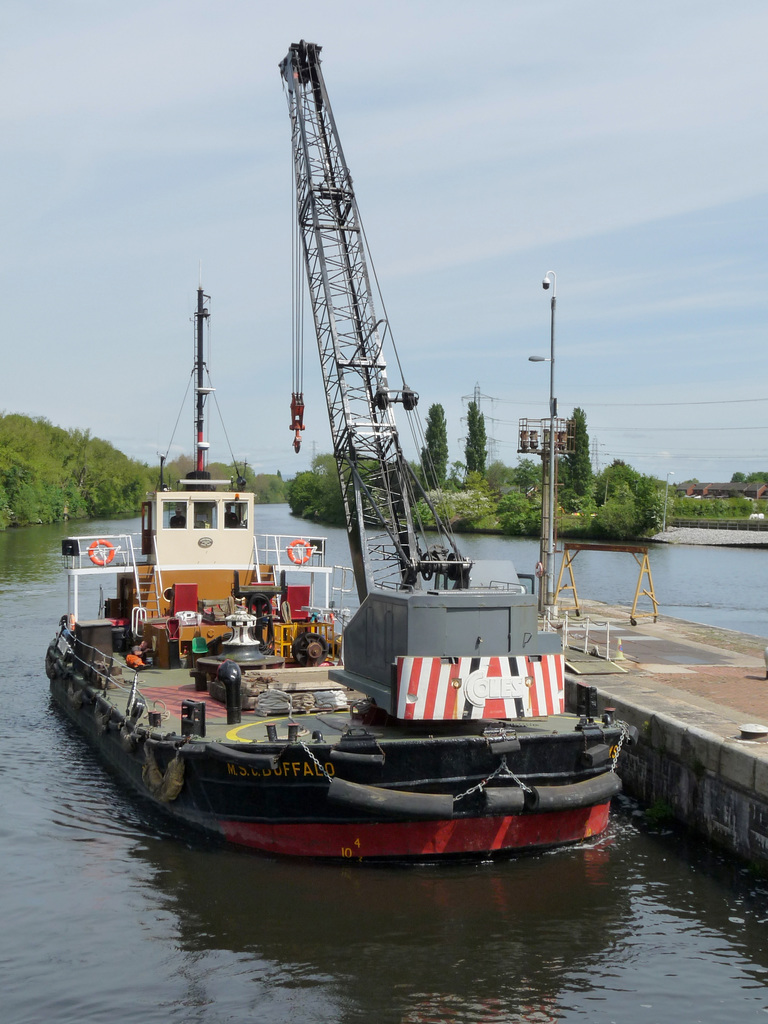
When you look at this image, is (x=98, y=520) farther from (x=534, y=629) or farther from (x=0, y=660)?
(x=534, y=629)

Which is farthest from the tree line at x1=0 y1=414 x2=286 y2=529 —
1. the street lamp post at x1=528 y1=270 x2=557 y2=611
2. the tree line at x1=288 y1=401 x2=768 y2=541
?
the street lamp post at x1=528 y1=270 x2=557 y2=611

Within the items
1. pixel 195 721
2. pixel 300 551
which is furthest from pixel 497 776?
pixel 300 551

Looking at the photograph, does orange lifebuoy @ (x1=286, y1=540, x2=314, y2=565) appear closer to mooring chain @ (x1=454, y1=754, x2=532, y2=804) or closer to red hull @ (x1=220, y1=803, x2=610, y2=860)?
red hull @ (x1=220, y1=803, x2=610, y2=860)

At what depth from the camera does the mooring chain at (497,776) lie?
11.3m

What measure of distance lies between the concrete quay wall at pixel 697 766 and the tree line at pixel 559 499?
62.4 meters

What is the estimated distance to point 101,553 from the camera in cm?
2042

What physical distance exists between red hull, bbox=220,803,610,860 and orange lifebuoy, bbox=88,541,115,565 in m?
9.48

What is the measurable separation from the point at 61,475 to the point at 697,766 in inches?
3832

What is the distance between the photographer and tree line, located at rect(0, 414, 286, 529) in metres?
87.1

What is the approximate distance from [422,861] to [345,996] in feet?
8.83

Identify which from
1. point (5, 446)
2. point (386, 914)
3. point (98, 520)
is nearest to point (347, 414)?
point (386, 914)

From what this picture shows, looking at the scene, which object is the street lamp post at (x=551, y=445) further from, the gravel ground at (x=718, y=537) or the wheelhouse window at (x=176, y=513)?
the gravel ground at (x=718, y=537)

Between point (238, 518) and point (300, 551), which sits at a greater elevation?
point (238, 518)

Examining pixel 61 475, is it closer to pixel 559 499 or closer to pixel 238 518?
pixel 559 499
